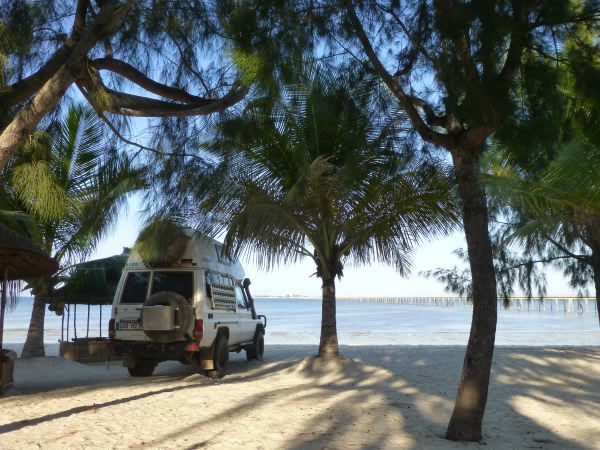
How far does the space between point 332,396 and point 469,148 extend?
3.84 m

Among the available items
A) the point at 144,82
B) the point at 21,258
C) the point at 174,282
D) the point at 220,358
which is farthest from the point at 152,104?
the point at 220,358

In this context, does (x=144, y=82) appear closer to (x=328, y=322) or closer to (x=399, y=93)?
(x=399, y=93)

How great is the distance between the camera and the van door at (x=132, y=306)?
11680mm

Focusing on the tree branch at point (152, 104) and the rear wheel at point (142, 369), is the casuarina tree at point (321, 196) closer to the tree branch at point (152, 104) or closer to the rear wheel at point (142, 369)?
the tree branch at point (152, 104)

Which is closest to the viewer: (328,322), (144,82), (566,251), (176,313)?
(144,82)

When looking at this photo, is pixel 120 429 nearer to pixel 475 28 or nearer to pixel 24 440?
pixel 24 440

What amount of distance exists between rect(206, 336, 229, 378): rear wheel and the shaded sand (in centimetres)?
33

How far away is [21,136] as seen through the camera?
6684 mm

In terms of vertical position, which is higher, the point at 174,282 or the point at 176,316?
the point at 174,282

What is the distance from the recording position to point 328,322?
12.3m

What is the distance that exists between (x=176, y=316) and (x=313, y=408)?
4.17m

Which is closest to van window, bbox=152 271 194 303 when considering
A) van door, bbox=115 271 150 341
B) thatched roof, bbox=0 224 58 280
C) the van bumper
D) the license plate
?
van door, bbox=115 271 150 341

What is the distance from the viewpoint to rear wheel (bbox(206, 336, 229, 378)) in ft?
39.0

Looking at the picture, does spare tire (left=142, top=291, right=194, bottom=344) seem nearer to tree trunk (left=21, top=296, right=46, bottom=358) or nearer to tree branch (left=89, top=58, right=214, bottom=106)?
tree branch (left=89, top=58, right=214, bottom=106)
